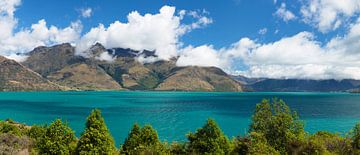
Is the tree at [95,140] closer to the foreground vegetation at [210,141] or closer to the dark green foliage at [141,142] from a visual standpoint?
the foreground vegetation at [210,141]

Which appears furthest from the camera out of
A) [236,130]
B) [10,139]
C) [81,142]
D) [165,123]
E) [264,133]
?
[165,123]

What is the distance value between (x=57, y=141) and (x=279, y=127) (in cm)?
3228

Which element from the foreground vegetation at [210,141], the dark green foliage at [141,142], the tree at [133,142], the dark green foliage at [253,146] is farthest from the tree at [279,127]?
the tree at [133,142]

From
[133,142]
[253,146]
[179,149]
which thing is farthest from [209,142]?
[133,142]

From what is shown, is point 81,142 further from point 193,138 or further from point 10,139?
point 10,139

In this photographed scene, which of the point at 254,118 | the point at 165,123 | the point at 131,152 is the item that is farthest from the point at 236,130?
the point at 131,152

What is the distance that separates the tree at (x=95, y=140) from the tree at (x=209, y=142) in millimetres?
11696

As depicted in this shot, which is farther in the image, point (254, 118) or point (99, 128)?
point (254, 118)

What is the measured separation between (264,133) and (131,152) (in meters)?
20.3

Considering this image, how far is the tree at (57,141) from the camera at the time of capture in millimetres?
41938

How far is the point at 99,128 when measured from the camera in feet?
139

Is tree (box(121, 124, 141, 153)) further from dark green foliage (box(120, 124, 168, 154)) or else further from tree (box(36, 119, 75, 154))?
tree (box(36, 119, 75, 154))

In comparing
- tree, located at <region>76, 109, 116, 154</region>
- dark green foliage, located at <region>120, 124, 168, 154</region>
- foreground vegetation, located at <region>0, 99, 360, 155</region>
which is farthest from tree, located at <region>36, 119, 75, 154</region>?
dark green foliage, located at <region>120, 124, 168, 154</region>

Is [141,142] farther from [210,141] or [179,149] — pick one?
[210,141]
